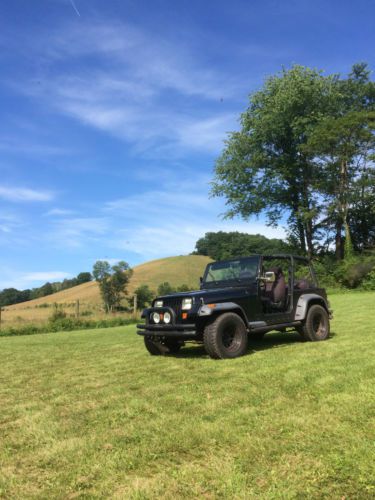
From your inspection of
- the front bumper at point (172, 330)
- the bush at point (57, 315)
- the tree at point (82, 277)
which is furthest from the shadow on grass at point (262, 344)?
the tree at point (82, 277)

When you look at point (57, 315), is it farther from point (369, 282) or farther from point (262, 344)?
point (369, 282)

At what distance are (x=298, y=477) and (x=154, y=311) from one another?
4.88 m

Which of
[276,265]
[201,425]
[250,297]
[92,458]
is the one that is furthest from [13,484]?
[276,265]

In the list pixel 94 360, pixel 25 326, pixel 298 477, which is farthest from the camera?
pixel 25 326

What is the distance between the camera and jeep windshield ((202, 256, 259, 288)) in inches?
302

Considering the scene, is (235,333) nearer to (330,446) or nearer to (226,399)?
(226,399)

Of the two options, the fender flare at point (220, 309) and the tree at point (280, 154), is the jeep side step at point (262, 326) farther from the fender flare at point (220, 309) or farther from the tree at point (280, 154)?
the tree at point (280, 154)

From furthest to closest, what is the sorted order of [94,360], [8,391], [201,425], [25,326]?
1. [25,326]
2. [94,360]
3. [8,391]
4. [201,425]

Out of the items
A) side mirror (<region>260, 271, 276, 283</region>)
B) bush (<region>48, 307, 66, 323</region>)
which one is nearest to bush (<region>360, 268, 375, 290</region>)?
bush (<region>48, 307, 66, 323</region>)

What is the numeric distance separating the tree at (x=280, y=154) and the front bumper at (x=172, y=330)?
28.2 m

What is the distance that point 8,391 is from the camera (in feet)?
17.0

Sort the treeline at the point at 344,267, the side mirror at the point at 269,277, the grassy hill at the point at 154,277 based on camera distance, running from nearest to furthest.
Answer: the side mirror at the point at 269,277 → the treeline at the point at 344,267 → the grassy hill at the point at 154,277

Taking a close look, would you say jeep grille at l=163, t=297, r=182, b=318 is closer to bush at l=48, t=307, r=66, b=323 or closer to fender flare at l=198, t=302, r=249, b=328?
fender flare at l=198, t=302, r=249, b=328

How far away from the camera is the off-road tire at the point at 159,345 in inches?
293
